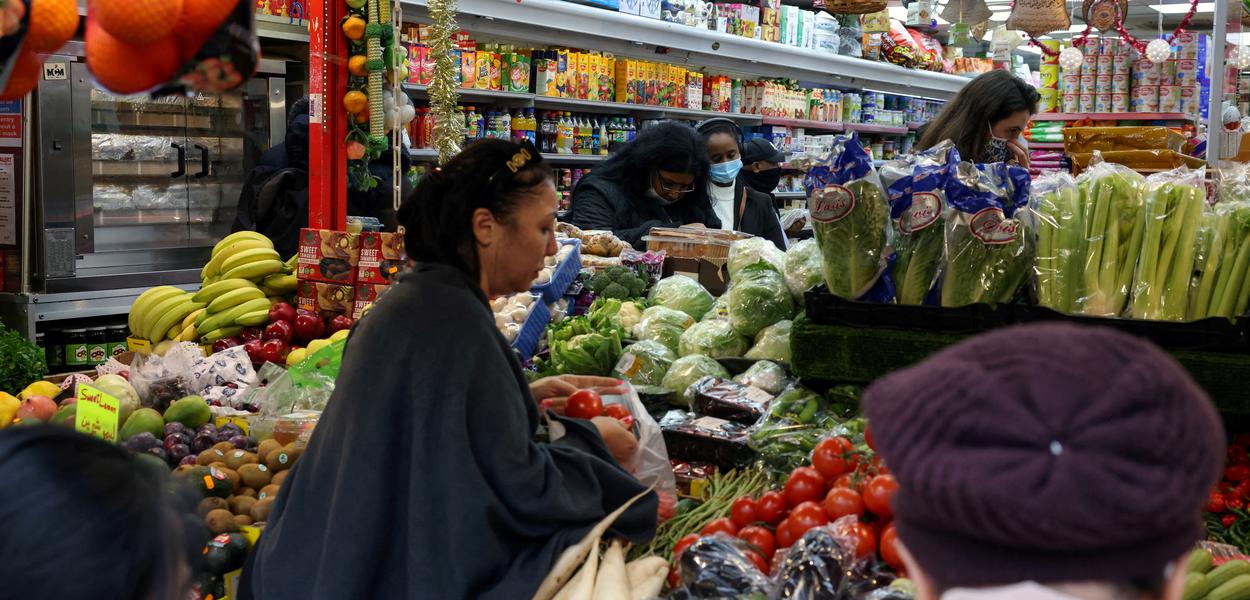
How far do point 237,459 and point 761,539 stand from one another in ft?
5.03

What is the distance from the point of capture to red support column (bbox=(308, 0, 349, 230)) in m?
4.48

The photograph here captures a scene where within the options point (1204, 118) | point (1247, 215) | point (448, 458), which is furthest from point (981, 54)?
point (448, 458)

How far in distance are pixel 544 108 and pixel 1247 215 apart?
232 inches

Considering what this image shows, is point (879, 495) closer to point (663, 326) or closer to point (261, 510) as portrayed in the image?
point (261, 510)

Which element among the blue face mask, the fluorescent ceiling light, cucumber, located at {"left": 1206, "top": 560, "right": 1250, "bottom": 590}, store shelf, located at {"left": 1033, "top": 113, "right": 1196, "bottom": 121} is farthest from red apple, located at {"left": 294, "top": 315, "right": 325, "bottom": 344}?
the fluorescent ceiling light

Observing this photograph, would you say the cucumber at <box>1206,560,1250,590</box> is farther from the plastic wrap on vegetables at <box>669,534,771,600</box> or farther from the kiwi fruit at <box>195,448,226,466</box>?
the kiwi fruit at <box>195,448,226,466</box>

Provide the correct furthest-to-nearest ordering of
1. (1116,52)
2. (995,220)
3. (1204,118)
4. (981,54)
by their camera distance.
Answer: (981,54) → (1204,118) → (1116,52) → (995,220)

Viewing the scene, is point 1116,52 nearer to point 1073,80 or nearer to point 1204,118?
point 1073,80

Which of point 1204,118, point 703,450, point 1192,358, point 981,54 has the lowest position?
point 703,450

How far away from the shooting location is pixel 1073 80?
9297 millimetres

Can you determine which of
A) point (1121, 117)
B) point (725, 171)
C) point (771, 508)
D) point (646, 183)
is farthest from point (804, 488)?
point (1121, 117)

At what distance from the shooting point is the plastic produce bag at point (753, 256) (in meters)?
3.89

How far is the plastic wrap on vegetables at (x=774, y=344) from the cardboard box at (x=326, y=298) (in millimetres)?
1662

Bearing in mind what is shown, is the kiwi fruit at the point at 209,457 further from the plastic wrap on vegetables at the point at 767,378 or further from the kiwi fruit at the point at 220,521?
the plastic wrap on vegetables at the point at 767,378
